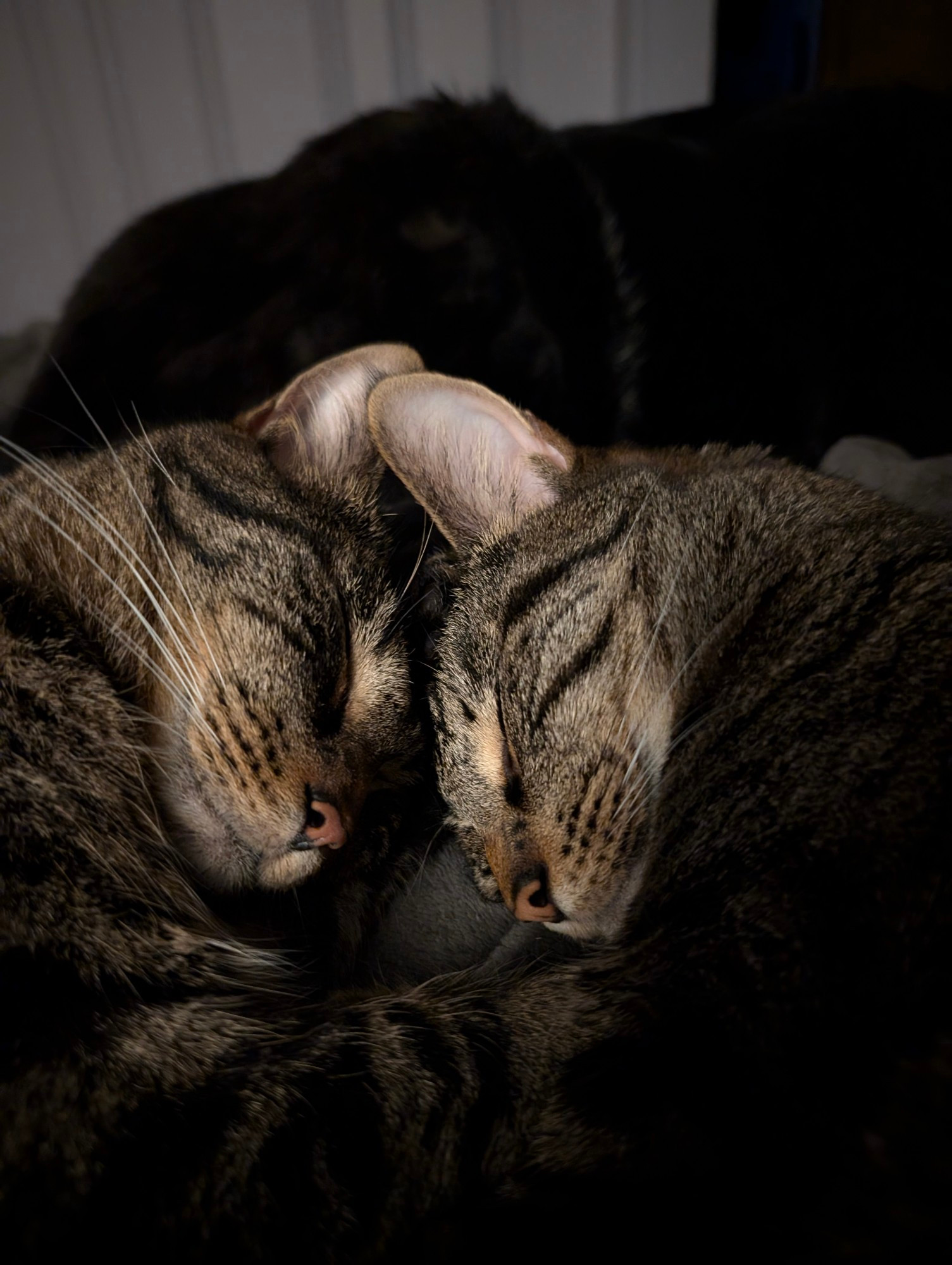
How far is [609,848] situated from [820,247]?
4.54 ft

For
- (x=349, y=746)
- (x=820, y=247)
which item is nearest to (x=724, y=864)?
(x=349, y=746)

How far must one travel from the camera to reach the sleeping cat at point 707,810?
59 cm

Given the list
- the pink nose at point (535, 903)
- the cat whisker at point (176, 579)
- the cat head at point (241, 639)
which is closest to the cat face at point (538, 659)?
the pink nose at point (535, 903)

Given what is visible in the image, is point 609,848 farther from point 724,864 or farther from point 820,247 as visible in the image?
point 820,247

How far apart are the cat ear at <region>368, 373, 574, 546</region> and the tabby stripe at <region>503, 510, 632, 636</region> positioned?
0.40 feet

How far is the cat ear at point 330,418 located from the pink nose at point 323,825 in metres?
0.46

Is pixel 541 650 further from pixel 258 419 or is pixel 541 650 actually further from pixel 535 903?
pixel 258 419

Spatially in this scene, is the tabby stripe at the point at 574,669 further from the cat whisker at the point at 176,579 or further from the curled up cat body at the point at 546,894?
the cat whisker at the point at 176,579

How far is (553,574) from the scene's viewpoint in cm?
99

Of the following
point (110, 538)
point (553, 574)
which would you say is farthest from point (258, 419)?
point (553, 574)

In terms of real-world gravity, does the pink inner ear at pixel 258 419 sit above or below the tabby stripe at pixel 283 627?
above

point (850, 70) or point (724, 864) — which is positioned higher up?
point (850, 70)

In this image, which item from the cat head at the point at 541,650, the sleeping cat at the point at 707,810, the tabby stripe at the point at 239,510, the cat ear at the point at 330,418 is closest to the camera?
the sleeping cat at the point at 707,810

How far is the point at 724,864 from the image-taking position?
737 millimetres
